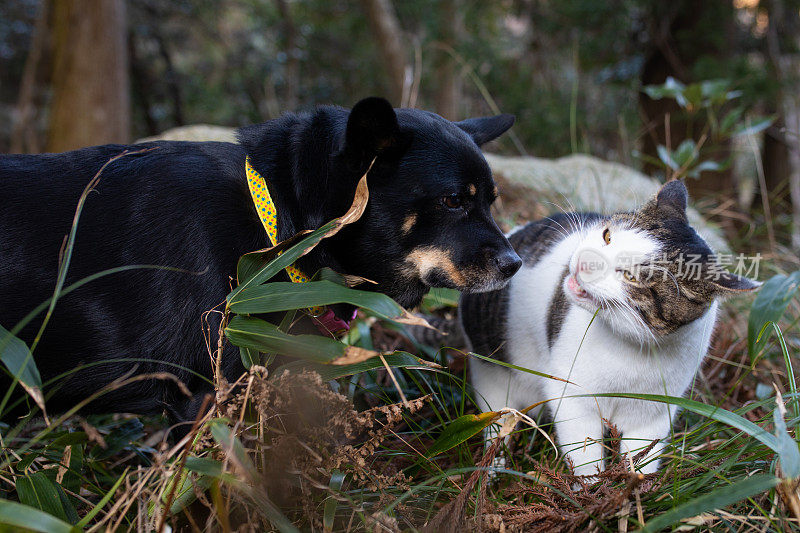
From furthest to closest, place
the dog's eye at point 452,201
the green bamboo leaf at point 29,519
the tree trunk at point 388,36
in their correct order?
the tree trunk at point 388,36 → the dog's eye at point 452,201 → the green bamboo leaf at point 29,519

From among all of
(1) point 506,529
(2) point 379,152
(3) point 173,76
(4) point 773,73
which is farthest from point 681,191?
(3) point 173,76

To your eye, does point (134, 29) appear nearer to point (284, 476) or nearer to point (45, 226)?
point (45, 226)

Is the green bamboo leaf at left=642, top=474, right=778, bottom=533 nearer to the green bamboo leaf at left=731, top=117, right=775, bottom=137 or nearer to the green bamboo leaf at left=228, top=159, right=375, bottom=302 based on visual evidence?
the green bamboo leaf at left=228, top=159, right=375, bottom=302

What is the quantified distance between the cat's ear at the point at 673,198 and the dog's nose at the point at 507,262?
0.54m

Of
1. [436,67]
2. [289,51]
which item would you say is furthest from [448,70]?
[289,51]

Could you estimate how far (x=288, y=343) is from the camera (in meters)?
1.44

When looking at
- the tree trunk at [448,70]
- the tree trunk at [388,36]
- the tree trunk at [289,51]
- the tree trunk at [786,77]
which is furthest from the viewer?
the tree trunk at [289,51]

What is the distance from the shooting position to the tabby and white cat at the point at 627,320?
1.76 meters

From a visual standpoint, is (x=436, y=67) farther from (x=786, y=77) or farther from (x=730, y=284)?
(x=730, y=284)

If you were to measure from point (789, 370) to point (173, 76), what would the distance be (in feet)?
26.8

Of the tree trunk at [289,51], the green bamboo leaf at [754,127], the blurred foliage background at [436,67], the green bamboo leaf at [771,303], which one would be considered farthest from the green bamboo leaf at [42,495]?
the tree trunk at [289,51]

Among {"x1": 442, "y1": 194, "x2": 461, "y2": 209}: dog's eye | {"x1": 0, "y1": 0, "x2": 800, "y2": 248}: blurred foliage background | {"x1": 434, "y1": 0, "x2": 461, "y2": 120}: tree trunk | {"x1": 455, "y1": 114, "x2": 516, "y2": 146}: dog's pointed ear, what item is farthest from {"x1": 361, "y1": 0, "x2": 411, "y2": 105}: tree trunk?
{"x1": 442, "y1": 194, "x2": 461, "y2": 209}: dog's eye

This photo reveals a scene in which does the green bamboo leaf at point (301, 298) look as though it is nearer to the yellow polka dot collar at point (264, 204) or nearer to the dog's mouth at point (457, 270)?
the yellow polka dot collar at point (264, 204)

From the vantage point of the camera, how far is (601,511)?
137 cm
